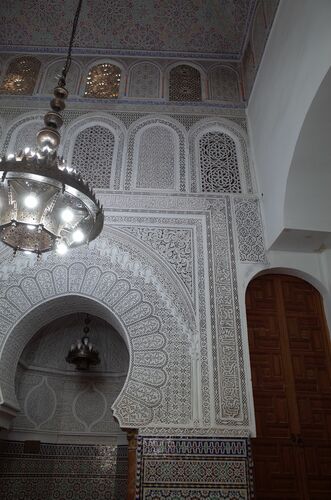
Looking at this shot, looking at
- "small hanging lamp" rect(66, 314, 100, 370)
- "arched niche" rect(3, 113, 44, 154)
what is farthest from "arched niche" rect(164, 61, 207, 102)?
"small hanging lamp" rect(66, 314, 100, 370)

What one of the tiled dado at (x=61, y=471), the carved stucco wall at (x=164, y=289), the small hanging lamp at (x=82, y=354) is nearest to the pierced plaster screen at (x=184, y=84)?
the carved stucco wall at (x=164, y=289)

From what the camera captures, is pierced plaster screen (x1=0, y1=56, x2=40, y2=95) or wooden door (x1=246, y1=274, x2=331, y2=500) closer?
wooden door (x1=246, y1=274, x2=331, y2=500)

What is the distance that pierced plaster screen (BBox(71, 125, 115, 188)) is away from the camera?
4.21 meters

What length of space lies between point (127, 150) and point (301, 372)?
2804 mm

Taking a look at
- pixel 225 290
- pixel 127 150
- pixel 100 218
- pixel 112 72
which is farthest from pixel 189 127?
pixel 100 218

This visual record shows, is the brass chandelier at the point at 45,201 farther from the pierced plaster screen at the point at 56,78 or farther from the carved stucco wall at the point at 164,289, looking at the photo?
the pierced plaster screen at the point at 56,78

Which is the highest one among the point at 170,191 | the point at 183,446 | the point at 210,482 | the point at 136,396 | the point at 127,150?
the point at 127,150

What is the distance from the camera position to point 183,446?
2.99 meters

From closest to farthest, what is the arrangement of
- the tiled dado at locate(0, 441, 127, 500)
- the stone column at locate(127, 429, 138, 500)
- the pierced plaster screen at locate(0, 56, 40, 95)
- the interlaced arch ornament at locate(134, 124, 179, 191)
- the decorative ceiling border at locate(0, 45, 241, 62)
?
the stone column at locate(127, 429, 138, 500) < the interlaced arch ornament at locate(134, 124, 179, 191) < the tiled dado at locate(0, 441, 127, 500) < the pierced plaster screen at locate(0, 56, 40, 95) < the decorative ceiling border at locate(0, 45, 241, 62)

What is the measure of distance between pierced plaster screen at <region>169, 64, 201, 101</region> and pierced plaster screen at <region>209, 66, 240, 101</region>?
18 centimetres

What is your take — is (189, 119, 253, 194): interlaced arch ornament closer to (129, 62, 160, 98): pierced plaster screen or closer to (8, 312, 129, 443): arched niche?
(129, 62, 160, 98): pierced plaster screen

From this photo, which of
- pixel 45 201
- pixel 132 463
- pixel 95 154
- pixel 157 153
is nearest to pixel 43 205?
pixel 45 201

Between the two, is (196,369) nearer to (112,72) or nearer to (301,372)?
(301,372)

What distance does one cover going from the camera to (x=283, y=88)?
11.8ft
